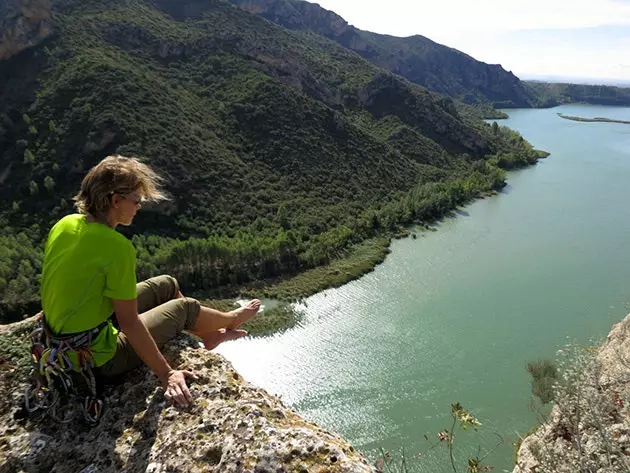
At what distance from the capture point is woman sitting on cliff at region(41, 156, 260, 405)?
2.66 m

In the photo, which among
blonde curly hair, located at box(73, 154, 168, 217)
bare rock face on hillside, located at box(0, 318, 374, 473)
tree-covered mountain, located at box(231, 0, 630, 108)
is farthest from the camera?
tree-covered mountain, located at box(231, 0, 630, 108)

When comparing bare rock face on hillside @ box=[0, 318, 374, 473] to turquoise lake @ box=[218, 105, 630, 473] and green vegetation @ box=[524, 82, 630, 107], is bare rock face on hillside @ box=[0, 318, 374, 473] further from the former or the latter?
green vegetation @ box=[524, 82, 630, 107]

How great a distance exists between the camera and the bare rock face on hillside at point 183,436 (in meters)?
2.31

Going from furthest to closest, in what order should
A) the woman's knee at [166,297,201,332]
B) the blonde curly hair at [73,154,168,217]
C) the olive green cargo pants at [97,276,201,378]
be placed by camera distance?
the woman's knee at [166,297,201,332] < the olive green cargo pants at [97,276,201,378] < the blonde curly hair at [73,154,168,217]

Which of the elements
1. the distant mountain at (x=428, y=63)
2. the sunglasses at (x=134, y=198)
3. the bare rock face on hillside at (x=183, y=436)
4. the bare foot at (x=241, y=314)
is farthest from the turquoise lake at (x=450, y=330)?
the distant mountain at (x=428, y=63)

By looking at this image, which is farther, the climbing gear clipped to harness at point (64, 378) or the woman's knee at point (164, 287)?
the woman's knee at point (164, 287)

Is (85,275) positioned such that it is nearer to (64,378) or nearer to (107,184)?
(107,184)

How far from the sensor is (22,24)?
3984 centimetres

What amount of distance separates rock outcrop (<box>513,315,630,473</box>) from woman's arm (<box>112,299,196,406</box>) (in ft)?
10.1

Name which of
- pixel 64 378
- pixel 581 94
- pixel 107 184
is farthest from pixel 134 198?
pixel 581 94

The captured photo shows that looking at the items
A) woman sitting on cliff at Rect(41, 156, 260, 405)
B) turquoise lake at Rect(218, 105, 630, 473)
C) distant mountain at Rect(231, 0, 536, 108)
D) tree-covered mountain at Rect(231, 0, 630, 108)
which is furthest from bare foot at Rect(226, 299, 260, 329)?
tree-covered mountain at Rect(231, 0, 630, 108)

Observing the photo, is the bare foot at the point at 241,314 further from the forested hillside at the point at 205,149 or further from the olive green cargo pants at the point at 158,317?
the forested hillside at the point at 205,149

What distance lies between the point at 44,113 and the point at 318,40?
227ft

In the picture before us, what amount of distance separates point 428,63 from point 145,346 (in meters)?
162
